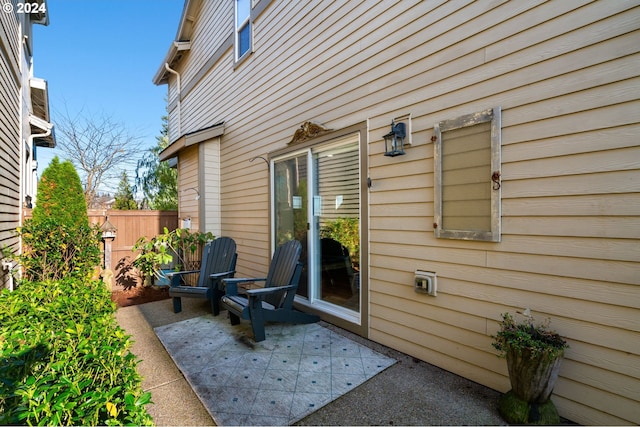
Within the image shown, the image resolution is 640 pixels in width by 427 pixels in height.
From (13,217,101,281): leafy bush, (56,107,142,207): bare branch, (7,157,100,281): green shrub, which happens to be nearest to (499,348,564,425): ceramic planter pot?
(7,157,100,281): green shrub

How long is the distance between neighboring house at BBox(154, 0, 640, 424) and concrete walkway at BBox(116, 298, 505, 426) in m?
0.20

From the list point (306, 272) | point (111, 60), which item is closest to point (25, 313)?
point (306, 272)

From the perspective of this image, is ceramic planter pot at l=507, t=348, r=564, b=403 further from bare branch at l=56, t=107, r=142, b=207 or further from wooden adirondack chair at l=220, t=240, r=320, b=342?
bare branch at l=56, t=107, r=142, b=207

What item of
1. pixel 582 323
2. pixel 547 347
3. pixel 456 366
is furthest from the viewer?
pixel 456 366

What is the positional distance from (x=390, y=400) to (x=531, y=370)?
2.96ft

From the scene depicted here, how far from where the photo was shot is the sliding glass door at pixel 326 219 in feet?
11.4

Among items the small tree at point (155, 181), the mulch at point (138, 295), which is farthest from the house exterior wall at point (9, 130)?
the small tree at point (155, 181)

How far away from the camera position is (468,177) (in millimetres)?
2432

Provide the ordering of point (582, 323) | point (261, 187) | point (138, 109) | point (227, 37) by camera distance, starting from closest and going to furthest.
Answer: point (582, 323) → point (261, 187) → point (227, 37) → point (138, 109)

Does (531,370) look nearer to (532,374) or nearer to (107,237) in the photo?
(532,374)

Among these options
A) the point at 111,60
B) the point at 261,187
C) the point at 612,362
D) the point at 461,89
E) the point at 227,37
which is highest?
the point at 111,60

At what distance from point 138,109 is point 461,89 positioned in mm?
14641

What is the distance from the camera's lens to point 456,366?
249 cm

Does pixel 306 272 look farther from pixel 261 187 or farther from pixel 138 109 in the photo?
pixel 138 109
